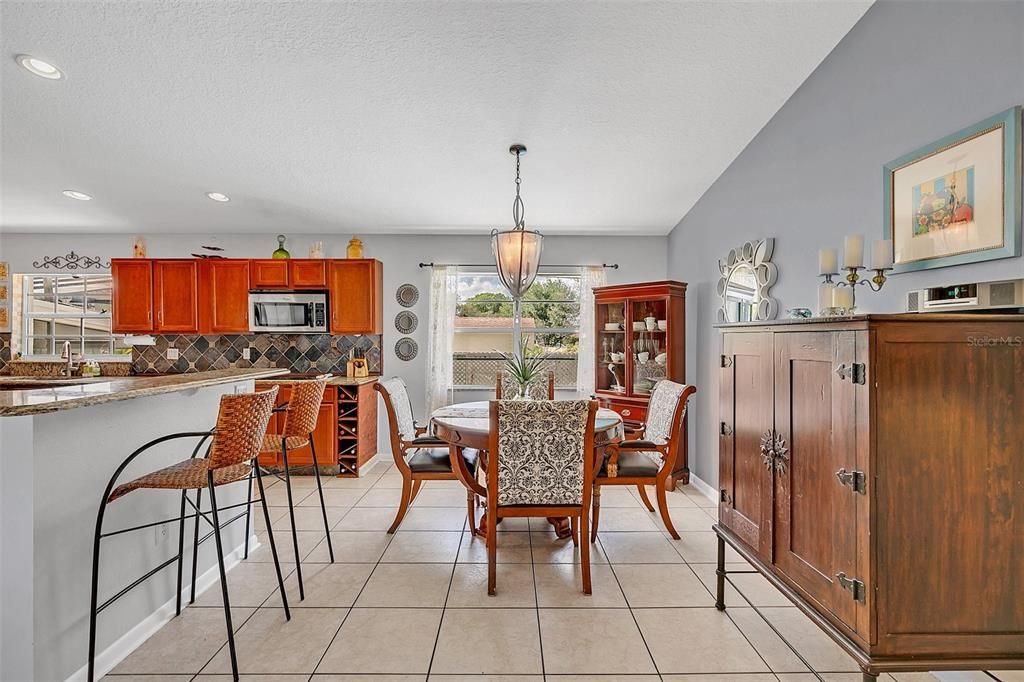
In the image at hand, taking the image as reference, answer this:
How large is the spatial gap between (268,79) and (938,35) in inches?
121

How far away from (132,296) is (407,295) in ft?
8.93

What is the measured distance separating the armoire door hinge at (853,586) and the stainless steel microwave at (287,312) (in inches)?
172

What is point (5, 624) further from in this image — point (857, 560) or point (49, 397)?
point (857, 560)

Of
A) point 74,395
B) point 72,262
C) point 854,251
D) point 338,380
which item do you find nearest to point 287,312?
point 338,380

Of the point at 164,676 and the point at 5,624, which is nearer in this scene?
the point at 5,624

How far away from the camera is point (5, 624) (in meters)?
1.44

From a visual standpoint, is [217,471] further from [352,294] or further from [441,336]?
[441,336]

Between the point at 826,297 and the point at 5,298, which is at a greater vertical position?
the point at 5,298

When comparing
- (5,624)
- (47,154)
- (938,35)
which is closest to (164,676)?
Answer: (5,624)

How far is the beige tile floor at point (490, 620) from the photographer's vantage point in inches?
69.6

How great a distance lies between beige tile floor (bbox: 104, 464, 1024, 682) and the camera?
1.77 meters

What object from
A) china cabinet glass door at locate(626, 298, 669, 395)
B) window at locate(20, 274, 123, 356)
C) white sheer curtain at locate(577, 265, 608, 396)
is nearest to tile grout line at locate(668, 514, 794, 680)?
china cabinet glass door at locate(626, 298, 669, 395)

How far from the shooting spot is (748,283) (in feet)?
10.5

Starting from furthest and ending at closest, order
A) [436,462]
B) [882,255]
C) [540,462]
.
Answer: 1. [436,462]
2. [540,462]
3. [882,255]
